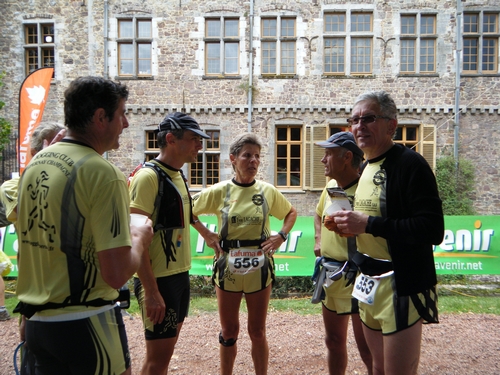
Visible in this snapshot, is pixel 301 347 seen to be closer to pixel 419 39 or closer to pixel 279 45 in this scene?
pixel 279 45

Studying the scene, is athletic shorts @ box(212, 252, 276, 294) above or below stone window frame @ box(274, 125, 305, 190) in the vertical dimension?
below

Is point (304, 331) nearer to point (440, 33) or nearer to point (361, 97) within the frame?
point (361, 97)

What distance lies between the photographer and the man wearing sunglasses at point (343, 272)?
11.1 feet

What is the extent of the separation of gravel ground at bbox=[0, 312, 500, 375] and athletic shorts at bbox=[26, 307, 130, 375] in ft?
9.00

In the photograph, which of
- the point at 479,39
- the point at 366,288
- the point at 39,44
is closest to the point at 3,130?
the point at 39,44

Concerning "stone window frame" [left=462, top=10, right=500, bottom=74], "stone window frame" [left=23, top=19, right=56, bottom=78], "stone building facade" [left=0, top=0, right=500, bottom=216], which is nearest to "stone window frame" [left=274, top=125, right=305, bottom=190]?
"stone building facade" [left=0, top=0, right=500, bottom=216]

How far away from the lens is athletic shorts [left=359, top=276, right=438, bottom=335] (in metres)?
2.39

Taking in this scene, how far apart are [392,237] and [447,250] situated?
6649mm

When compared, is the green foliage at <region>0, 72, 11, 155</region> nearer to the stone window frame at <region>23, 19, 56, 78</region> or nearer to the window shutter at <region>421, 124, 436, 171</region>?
the stone window frame at <region>23, 19, 56, 78</region>

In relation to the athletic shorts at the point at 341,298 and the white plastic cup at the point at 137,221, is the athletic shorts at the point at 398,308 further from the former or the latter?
the white plastic cup at the point at 137,221

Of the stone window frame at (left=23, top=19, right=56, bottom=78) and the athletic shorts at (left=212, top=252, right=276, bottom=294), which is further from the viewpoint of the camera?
the stone window frame at (left=23, top=19, right=56, bottom=78)

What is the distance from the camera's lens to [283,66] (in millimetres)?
16203

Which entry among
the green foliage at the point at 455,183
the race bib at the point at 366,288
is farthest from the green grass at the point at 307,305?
the green foliage at the point at 455,183

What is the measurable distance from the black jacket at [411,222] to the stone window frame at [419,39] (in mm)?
14891
